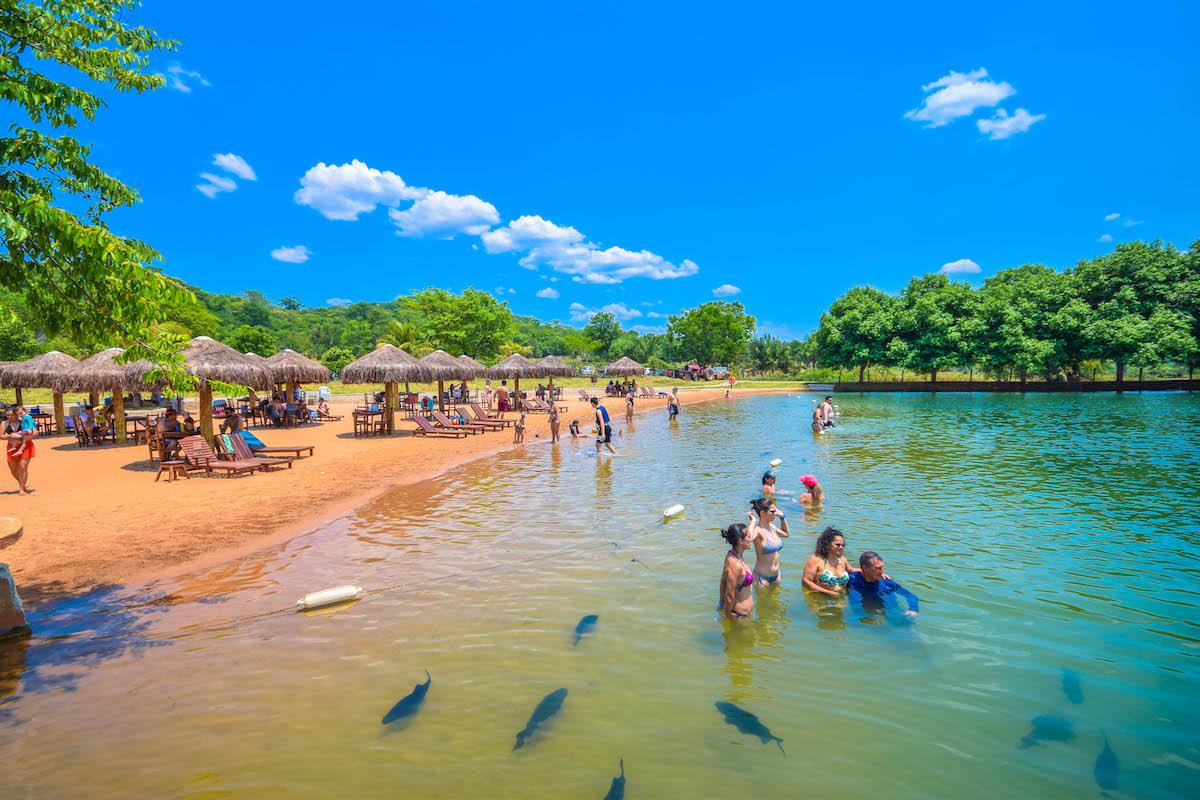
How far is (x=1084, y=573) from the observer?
723cm

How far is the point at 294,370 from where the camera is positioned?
69.3 feet

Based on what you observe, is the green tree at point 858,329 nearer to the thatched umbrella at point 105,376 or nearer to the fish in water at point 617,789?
the thatched umbrella at point 105,376

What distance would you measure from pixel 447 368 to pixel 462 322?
71.6 feet

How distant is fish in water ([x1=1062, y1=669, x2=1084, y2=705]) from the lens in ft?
15.3

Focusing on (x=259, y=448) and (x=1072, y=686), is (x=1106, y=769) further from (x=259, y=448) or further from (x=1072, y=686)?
(x=259, y=448)

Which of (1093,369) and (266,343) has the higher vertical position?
(266,343)

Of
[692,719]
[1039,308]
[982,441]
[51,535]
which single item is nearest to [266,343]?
[51,535]

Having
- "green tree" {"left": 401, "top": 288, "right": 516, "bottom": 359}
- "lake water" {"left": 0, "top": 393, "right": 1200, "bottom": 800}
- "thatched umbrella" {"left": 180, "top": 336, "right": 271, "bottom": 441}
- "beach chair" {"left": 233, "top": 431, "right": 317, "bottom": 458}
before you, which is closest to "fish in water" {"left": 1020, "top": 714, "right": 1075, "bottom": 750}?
"lake water" {"left": 0, "top": 393, "right": 1200, "bottom": 800}

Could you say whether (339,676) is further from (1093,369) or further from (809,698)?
(1093,369)

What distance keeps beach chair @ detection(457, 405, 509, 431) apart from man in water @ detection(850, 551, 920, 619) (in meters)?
18.2

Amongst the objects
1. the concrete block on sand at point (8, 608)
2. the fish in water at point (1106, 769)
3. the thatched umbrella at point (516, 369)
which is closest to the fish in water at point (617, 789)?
the fish in water at point (1106, 769)

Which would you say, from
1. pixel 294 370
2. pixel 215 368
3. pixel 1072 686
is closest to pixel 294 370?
pixel 294 370

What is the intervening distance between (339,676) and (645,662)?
8.69 ft

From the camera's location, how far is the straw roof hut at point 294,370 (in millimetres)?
20422
